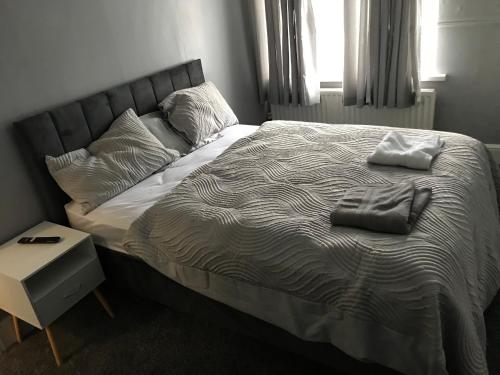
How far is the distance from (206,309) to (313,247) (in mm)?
686

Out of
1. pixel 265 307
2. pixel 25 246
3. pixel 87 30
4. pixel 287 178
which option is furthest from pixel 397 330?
pixel 87 30

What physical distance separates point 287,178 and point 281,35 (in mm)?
1801

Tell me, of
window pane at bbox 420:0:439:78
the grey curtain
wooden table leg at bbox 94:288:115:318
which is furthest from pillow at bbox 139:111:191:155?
window pane at bbox 420:0:439:78

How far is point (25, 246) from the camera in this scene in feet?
6.59

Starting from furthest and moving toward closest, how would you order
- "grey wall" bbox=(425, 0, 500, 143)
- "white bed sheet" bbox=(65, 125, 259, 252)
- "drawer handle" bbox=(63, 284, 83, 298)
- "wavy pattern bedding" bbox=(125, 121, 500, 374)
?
"grey wall" bbox=(425, 0, 500, 143)
"white bed sheet" bbox=(65, 125, 259, 252)
"drawer handle" bbox=(63, 284, 83, 298)
"wavy pattern bedding" bbox=(125, 121, 500, 374)

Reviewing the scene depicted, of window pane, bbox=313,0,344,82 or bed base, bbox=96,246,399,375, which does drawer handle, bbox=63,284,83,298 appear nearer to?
bed base, bbox=96,246,399,375

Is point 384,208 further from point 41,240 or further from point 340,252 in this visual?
point 41,240

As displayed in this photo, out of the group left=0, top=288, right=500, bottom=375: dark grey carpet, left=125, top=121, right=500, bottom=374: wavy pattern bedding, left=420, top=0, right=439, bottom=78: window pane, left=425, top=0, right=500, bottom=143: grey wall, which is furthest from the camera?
left=420, top=0, right=439, bottom=78: window pane

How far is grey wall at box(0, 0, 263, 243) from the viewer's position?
6.70 feet

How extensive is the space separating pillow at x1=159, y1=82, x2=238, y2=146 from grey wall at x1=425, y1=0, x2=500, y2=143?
1.68 meters

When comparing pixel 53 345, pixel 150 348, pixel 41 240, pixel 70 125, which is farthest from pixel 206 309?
pixel 70 125

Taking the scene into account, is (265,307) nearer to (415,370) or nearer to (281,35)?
(415,370)

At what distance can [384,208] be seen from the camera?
160 centimetres

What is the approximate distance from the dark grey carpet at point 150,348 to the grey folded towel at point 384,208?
2.22ft
